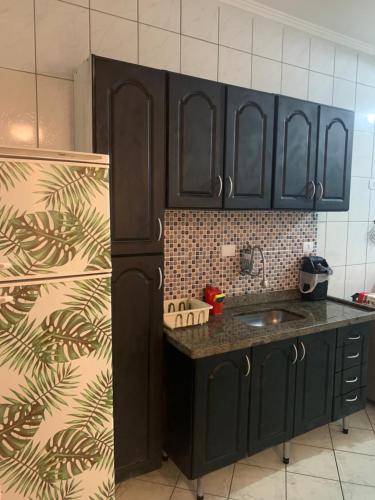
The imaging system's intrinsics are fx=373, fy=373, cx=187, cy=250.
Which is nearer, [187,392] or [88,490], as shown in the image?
[88,490]

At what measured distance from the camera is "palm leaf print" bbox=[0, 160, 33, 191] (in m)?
1.21

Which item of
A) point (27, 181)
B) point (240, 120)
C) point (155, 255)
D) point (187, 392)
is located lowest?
point (187, 392)

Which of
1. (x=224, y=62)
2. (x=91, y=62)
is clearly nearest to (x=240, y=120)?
(x=224, y=62)

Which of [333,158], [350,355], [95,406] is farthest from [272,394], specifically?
[333,158]

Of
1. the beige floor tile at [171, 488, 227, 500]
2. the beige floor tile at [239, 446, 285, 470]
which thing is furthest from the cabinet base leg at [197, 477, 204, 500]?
the beige floor tile at [239, 446, 285, 470]

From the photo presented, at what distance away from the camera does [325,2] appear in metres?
2.30

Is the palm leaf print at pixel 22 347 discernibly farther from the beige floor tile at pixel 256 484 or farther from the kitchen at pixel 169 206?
the beige floor tile at pixel 256 484

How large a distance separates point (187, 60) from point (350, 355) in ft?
6.74

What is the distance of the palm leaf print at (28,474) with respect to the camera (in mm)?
1327

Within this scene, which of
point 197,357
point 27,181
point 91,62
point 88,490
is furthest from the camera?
point 197,357

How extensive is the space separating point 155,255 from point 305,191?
1100 millimetres

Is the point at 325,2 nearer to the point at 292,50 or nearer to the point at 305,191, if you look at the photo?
the point at 292,50

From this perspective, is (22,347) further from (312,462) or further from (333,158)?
(333,158)

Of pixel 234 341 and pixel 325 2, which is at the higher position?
pixel 325 2
